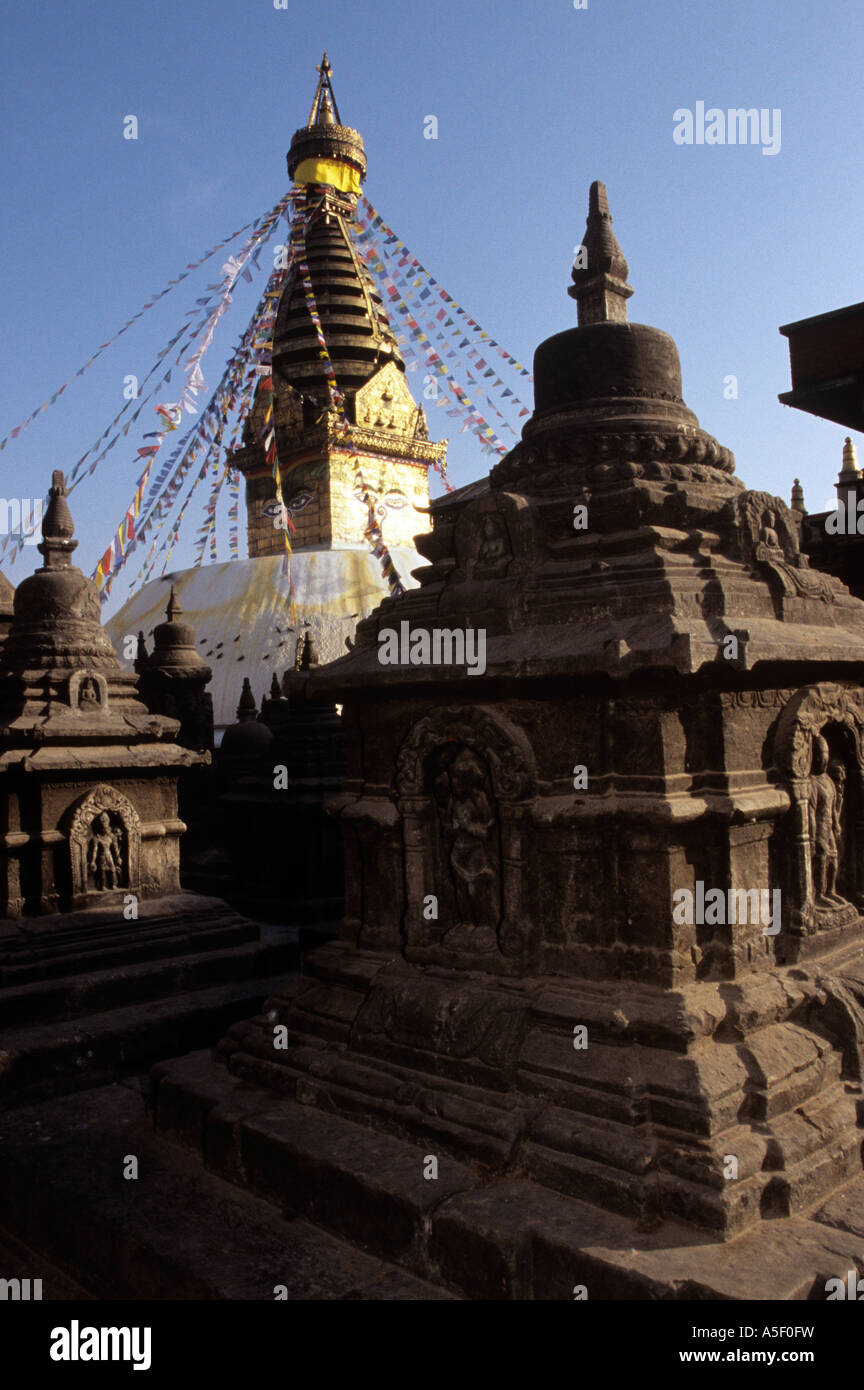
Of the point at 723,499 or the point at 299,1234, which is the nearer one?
the point at 299,1234

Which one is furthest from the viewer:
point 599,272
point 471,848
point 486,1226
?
point 599,272

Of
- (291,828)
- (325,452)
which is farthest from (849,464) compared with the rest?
(325,452)

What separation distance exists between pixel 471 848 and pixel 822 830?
1412mm

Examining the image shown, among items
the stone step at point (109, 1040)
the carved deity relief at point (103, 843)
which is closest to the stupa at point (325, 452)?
the carved deity relief at point (103, 843)

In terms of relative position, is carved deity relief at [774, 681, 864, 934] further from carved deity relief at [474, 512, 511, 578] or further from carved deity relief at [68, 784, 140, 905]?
carved deity relief at [68, 784, 140, 905]

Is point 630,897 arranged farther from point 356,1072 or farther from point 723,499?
point 723,499

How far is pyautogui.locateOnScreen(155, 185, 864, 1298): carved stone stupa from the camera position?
315 centimetres

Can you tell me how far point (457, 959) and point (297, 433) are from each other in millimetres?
25051

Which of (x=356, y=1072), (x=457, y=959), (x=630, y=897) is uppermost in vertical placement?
(x=630, y=897)

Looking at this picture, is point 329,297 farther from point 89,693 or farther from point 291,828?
point 89,693

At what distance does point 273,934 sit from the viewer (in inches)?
321

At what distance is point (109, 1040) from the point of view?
581 centimetres
